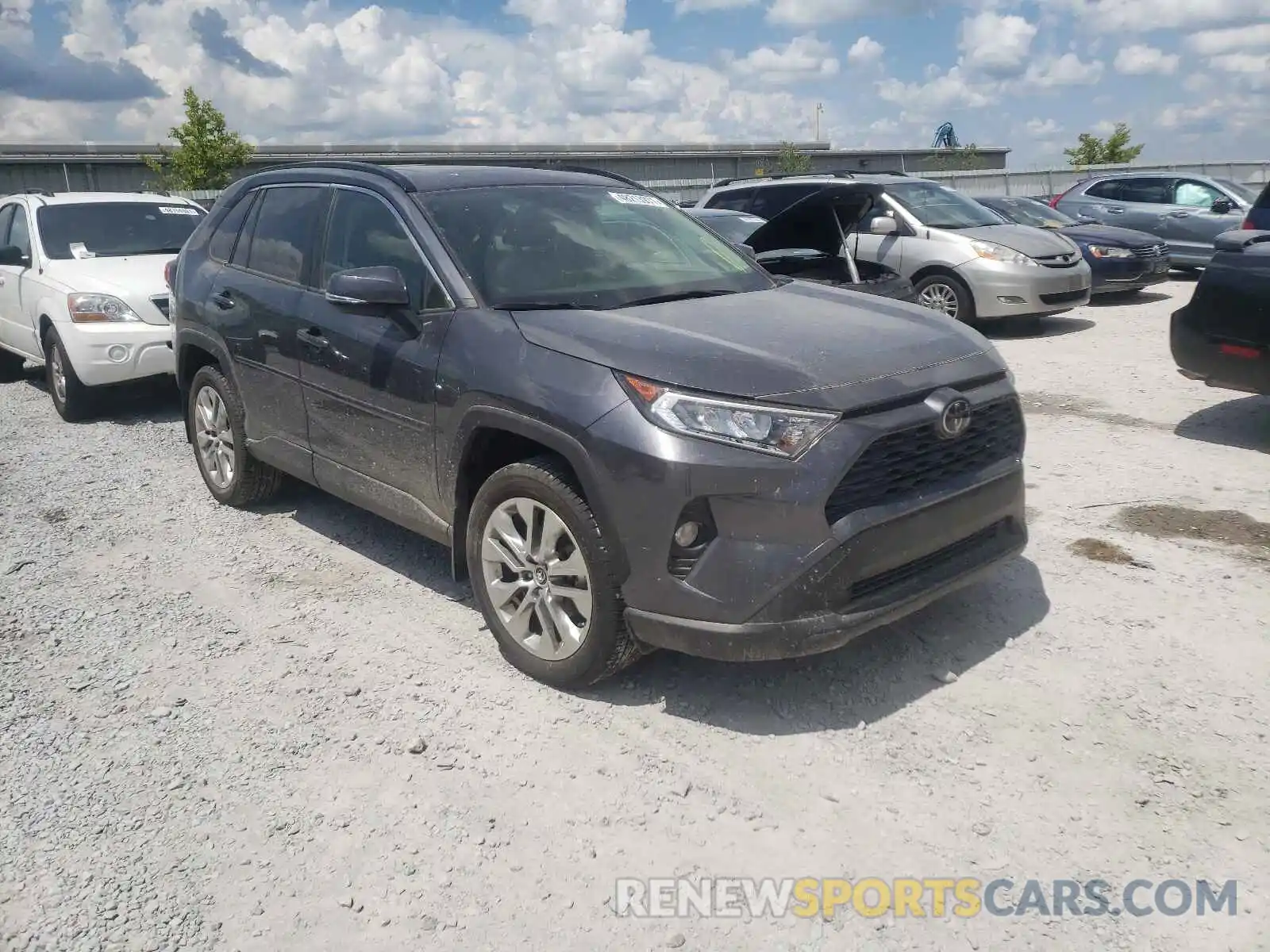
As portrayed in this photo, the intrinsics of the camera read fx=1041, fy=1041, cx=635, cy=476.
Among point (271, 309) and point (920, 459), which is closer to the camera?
point (920, 459)

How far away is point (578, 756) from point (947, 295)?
885 cm

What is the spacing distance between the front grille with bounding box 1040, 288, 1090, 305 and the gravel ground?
579cm

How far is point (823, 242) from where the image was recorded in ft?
27.7

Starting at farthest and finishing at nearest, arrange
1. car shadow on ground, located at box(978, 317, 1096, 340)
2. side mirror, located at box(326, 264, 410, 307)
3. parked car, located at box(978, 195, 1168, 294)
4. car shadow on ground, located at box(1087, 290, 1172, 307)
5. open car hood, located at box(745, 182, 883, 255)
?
1. car shadow on ground, located at box(1087, 290, 1172, 307)
2. parked car, located at box(978, 195, 1168, 294)
3. car shadow on ground, located at box(978, 317, 1096, 340)
4. open car hood, located at box(745, 182, 883, 255)
5. side mirror, located at box(326, 264, 410, 307)

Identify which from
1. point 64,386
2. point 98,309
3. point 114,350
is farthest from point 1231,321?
point 64,386

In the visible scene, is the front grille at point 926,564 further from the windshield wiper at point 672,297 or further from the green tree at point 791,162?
the green tree at point 791,162

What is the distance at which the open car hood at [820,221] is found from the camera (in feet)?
26.3

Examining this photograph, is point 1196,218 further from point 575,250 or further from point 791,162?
point 791,162

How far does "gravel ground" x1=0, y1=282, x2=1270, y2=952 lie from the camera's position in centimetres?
276

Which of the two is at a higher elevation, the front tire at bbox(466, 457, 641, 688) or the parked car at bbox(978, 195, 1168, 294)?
the parked car at bbox(978, 195, 1168, 294)

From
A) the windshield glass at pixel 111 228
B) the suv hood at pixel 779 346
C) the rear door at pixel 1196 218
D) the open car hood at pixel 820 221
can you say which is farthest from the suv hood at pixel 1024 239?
the windshield glass at pixel 111 228

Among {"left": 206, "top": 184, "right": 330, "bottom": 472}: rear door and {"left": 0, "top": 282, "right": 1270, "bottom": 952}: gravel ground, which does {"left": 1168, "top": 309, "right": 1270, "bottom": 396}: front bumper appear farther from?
{"left": 206, "top": 184, "right": 330, "bottom": 472}: rear door

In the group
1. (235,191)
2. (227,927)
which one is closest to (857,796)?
(227,927)

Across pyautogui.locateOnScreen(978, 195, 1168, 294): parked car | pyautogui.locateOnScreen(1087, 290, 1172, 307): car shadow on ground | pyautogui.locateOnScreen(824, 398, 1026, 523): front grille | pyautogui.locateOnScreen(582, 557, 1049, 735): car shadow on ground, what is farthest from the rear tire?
pyautogui.locateOnScreen(1087, 290, 1172, 307): car shadow on ground
